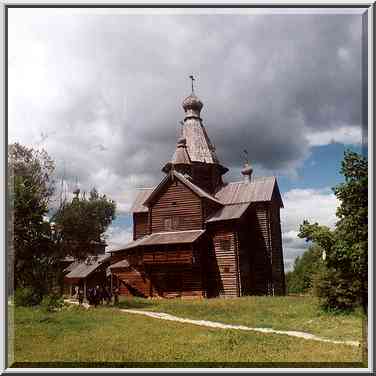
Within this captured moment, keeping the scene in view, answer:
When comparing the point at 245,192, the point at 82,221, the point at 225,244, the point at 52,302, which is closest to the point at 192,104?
the point at 82,221

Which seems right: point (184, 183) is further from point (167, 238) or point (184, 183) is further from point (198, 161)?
point (167, 238)

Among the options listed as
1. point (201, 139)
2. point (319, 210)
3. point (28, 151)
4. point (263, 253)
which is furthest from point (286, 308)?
point (201, 139)

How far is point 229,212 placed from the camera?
78.2ft

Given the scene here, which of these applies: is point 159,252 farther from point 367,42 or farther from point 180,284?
point 367,42

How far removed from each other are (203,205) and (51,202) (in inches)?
436

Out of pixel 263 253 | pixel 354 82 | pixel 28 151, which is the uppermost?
pixel 354 82

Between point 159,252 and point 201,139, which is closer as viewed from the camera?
point 159,252

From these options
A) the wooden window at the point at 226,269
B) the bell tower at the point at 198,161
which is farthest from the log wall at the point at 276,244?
the bell tower at the point at 198,161

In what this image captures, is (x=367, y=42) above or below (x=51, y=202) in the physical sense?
above

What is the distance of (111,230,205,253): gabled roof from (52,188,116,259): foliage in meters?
6.65

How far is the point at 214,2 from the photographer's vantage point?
1162 cm

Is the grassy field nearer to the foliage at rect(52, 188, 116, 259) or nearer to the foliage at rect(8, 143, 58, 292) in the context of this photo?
the foliage at rect(8, 143, 58, 292)

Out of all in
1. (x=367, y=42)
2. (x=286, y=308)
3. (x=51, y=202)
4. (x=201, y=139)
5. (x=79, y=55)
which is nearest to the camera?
(x=367, y=42)

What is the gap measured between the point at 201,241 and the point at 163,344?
11.7 metres
